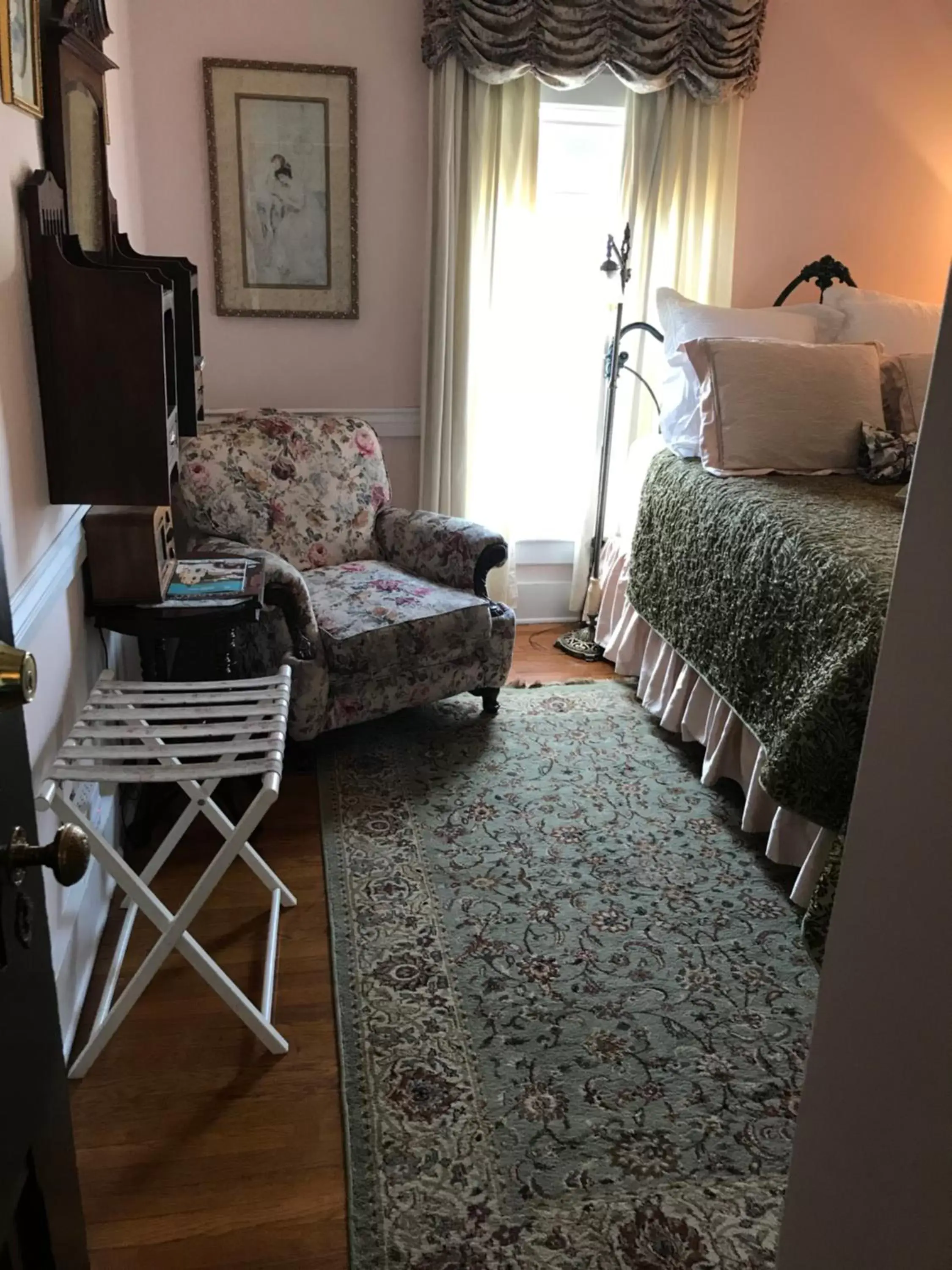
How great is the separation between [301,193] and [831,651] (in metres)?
2.45

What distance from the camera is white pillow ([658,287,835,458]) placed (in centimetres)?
334

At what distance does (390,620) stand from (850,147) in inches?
106

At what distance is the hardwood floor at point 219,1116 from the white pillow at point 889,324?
2.72m

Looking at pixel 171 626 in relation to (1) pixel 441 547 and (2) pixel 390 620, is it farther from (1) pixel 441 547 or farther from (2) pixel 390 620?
(1) pixel 441 547

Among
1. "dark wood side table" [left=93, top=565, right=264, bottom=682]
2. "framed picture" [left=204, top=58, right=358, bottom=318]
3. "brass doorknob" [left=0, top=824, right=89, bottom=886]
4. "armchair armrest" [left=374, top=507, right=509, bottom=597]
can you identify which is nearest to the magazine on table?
"dark wood side table" [left=93, top=565, right=264, bottom=682]

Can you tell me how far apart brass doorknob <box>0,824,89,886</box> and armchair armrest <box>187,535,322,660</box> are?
1.81 meters

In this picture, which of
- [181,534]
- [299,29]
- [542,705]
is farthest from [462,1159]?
[299,29]

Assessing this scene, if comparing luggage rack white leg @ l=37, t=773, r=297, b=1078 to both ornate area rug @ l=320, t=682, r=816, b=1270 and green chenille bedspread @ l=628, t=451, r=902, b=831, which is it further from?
green chenille bedspread @ l=628, t=451, r=902, b=831

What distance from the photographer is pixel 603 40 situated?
3395 mm

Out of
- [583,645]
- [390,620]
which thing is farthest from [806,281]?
[390,620]

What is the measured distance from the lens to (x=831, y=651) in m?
2.19

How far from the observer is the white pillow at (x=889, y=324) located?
3.54 metres

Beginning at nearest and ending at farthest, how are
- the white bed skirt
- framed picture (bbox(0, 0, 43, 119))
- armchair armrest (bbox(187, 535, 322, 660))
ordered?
framed picture (bbox(0, 0, 43, 119)), the white bed skirt, armchair armrest (bbox(187, 535, 322, 660))

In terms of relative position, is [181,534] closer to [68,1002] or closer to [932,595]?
[68,1002]
